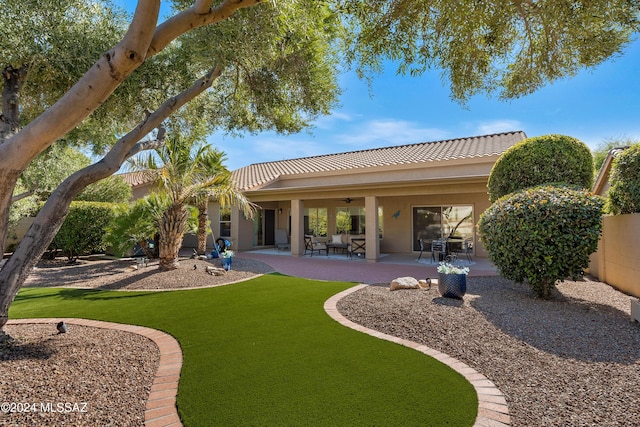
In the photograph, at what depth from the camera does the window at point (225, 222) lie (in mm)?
20094

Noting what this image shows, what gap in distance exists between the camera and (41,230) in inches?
173

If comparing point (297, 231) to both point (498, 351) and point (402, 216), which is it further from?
point (498, 351)

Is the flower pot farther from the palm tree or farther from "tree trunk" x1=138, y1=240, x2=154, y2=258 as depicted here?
"tree trunk" x1=138, y1=240, x2=154, y2=258

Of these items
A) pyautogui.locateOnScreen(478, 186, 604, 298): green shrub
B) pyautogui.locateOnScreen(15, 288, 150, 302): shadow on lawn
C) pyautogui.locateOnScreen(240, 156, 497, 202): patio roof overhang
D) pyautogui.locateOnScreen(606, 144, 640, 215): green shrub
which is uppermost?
pyautogui.locateOnScreen(240, 156, 497, 202): patio roof overhang

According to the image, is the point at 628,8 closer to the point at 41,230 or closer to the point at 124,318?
the point at 41,230

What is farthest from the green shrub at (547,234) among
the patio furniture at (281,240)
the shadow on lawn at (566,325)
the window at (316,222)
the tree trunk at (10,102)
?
the patio furniture at (281,240)

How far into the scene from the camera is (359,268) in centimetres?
1244

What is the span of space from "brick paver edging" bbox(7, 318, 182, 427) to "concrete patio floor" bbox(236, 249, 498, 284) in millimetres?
5846

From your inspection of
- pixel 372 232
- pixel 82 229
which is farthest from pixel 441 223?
pixel 82 229

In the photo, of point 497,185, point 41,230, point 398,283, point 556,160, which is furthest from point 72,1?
point 556,160

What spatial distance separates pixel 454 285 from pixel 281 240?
14725 millimetres

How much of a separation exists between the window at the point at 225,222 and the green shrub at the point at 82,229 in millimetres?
6448

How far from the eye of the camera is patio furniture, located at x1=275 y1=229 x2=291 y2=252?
2030 cm

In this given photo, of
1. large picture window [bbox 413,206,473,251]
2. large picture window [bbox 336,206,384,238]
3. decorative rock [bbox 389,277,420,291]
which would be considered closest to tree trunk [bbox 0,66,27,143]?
decorative rock [bbox 389,277,420,291]
